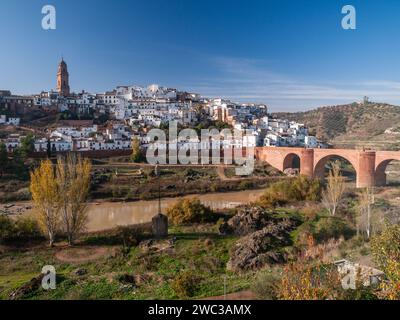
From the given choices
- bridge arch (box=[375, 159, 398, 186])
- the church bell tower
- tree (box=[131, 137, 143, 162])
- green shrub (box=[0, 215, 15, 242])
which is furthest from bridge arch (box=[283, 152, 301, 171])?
the church bell tower

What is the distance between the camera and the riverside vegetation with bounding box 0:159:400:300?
6.88 meters

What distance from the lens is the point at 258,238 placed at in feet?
36.0

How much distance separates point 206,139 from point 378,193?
16.3m

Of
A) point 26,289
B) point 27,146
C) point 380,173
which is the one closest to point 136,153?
point 27,146

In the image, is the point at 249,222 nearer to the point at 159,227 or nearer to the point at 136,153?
the point at 159,227

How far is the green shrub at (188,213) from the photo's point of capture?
573 inches

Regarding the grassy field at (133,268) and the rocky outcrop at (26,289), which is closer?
the grassy field at (133,268)

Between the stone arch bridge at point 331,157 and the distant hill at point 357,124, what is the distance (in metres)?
12.9

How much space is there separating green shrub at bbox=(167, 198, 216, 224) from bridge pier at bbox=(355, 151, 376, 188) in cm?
1613

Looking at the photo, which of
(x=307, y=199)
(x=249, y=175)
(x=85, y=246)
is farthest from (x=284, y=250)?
(x=249, y=175)

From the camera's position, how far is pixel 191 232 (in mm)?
12977

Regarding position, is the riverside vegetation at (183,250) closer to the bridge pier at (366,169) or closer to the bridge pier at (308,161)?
the bridge pier at (366,169)

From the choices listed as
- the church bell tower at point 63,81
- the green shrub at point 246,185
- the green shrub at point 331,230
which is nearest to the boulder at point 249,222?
the green shrub at point 331,230
